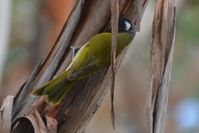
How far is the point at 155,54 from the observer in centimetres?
109

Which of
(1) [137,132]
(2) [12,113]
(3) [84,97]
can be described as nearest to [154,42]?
(3) [84,97]

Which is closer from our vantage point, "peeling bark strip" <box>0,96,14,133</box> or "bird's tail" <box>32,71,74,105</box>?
"peeling bark strip" <box>0,96,14,133</box>

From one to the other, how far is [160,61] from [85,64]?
26 centimetres

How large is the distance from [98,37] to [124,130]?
2.97 meters

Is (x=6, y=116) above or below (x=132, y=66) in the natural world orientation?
above

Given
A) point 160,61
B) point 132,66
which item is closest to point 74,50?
point 160,61

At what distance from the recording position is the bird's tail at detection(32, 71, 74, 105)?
1175 millimetres

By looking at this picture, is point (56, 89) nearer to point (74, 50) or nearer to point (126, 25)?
point (74, 50)

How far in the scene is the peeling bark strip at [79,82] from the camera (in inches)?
46.3

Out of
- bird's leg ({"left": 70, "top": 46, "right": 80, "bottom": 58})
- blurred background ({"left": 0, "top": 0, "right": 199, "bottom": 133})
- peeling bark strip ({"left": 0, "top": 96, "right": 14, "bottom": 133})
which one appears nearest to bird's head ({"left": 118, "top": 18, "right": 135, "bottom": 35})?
bird's leg ({"left": 70, "top": 46, "right": 80, "bottom": 58})

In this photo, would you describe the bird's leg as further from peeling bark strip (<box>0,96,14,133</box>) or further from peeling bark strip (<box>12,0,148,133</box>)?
peeling bark strip (<box>0,96,14,133</box>)

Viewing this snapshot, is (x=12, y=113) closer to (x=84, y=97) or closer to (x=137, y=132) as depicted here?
(x=84, y=97)

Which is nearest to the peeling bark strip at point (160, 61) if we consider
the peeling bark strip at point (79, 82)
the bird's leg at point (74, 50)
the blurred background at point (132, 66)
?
the peeling bark strip at point (79, 82)

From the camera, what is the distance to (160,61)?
1098mm
